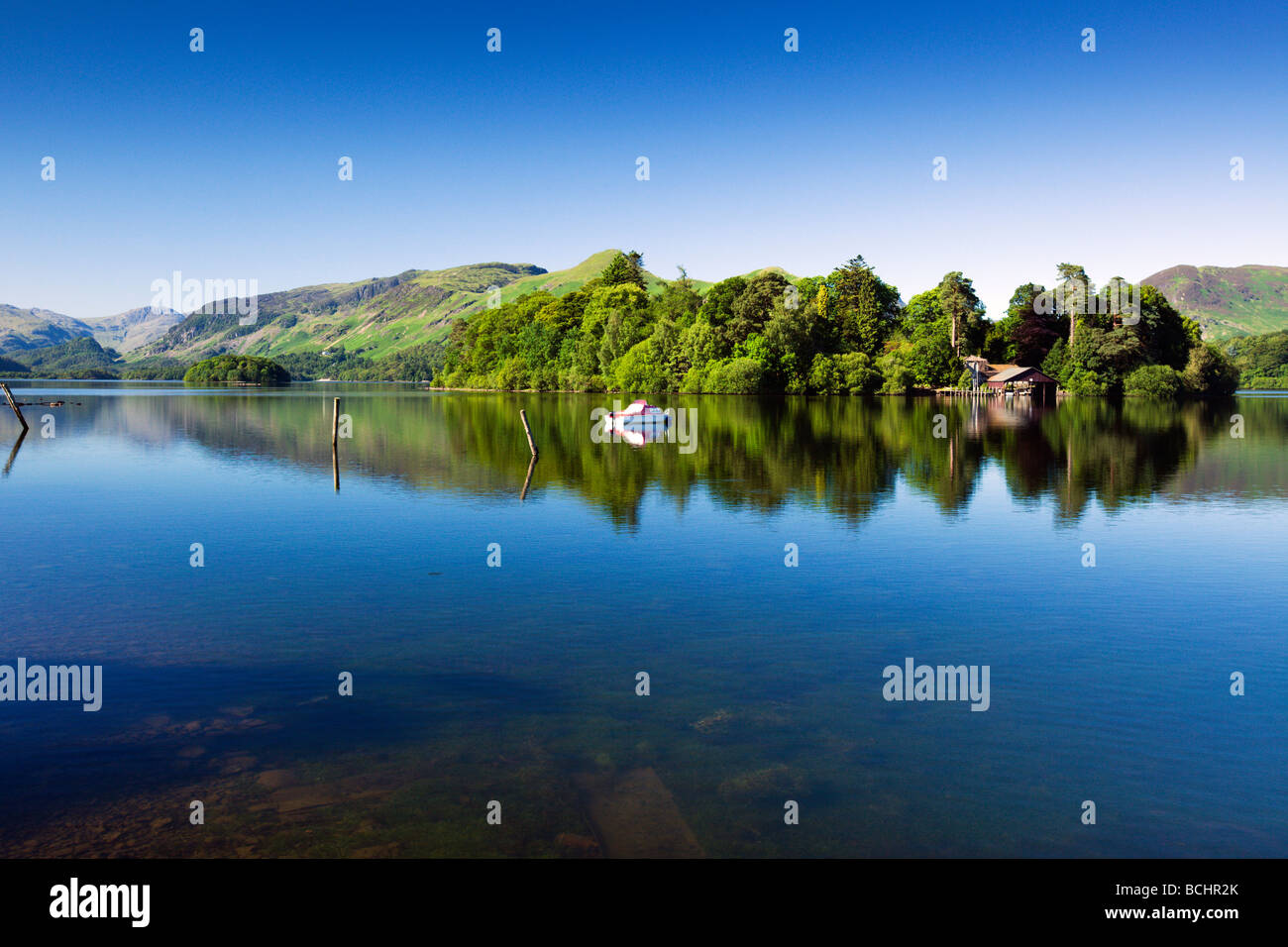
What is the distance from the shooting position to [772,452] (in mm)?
49750

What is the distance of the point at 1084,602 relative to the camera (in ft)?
61.3

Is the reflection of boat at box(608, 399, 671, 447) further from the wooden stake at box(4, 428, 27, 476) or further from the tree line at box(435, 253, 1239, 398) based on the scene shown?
the tree line at box(435, 253, 1239, 398)

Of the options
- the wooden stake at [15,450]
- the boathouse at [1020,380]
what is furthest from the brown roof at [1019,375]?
the wooden stake at [15,450]

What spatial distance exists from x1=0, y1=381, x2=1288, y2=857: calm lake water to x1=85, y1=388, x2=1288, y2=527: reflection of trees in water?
1.10m

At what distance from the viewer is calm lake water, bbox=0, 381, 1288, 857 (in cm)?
952

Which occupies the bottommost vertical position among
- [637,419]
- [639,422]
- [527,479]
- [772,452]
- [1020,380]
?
[527,479]

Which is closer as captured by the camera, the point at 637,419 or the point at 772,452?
the point at 772,452

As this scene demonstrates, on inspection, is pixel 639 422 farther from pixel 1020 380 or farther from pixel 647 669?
pixel 1020 380

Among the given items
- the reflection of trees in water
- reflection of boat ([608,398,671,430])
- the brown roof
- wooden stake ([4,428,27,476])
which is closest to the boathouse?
the brown roof

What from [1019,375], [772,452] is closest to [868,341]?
[1019,375]

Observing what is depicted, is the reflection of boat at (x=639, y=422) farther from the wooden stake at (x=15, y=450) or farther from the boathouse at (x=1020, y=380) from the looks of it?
the boathouse at (x=1020, y=380)

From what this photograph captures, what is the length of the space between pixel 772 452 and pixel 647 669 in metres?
36.4
